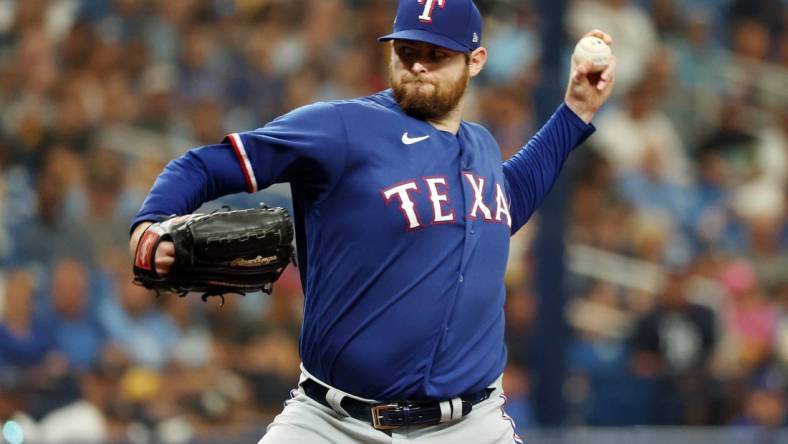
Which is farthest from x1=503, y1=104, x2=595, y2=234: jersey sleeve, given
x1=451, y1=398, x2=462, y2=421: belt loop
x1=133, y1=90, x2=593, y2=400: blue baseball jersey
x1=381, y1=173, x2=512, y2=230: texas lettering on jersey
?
x1=451, y1=398, x2=462, y2=421: belt loop

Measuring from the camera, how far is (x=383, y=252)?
3770 mm

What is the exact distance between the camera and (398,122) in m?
3.90

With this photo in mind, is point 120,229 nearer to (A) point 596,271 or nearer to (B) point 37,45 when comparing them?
(B) point 37,45

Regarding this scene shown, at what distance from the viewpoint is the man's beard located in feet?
12.9

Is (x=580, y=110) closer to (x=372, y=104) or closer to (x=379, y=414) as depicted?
(x=372, y=104)

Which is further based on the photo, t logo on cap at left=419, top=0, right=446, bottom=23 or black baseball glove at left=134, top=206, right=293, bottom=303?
t logo on cap at left=419, top=0, right=446, bottom=23

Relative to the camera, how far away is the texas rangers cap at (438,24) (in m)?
3.91

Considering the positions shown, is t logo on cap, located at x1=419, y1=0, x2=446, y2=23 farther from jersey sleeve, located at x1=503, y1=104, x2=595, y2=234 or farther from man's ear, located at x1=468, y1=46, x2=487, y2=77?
jersey sleeve, located at x1=503, y1=104, x2=595, y2=234

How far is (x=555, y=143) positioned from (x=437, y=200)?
2.79 feet

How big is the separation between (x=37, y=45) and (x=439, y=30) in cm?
511

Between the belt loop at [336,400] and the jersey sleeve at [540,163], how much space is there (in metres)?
0.91

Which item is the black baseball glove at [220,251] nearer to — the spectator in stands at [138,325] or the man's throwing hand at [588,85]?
the man's throwing hand at [588,85]

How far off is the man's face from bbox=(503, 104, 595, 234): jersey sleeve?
504 millimetres

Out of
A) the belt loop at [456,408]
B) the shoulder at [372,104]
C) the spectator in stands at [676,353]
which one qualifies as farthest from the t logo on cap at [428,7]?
the spectator in stands at [676,353]
